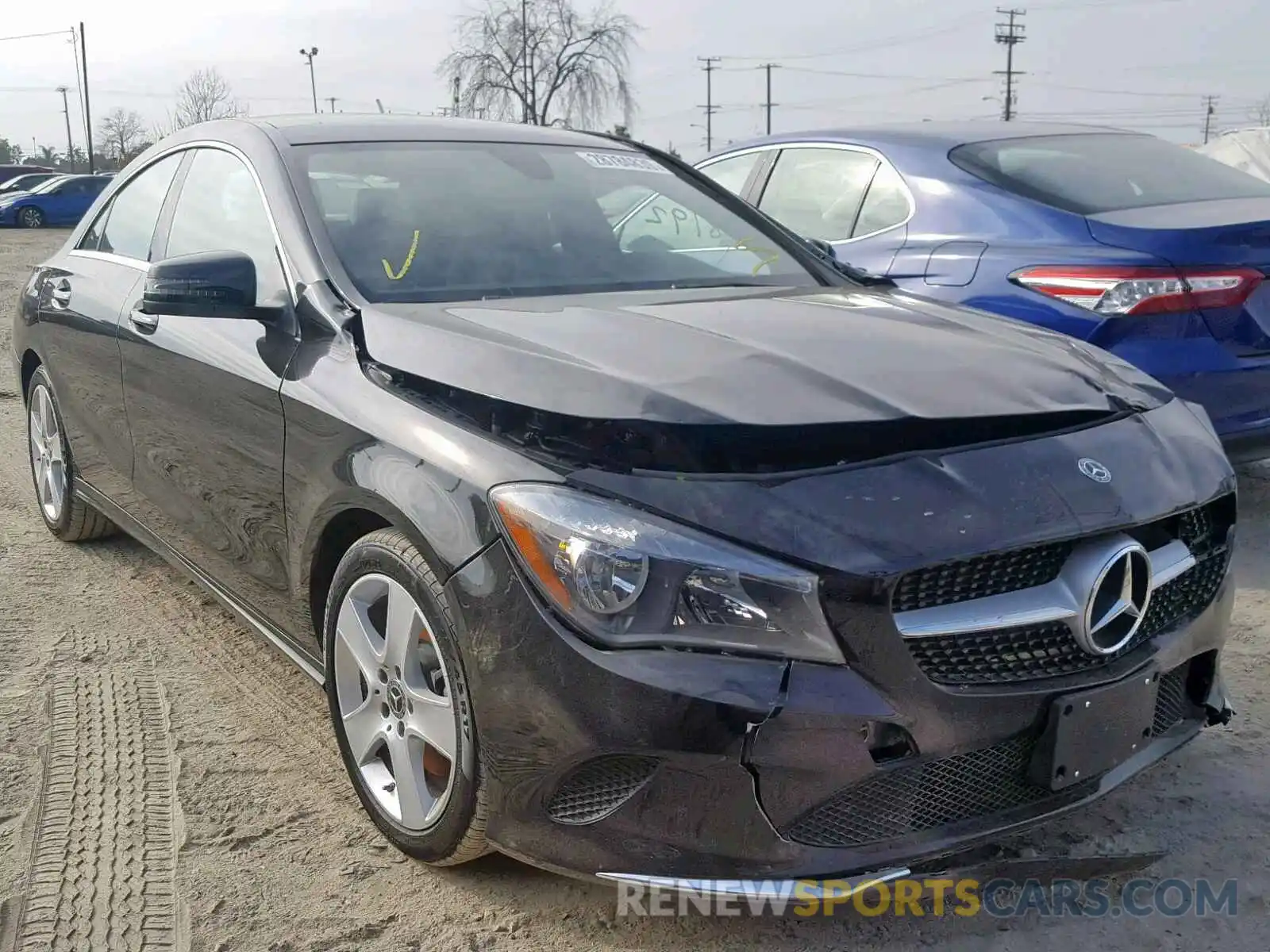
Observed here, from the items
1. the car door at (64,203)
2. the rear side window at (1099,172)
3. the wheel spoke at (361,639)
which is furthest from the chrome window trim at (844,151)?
the car door at (64,203)

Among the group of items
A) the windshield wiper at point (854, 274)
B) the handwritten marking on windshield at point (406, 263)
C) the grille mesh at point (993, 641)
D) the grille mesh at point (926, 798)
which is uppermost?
the handwritten marking on windshield at point (406, 263)

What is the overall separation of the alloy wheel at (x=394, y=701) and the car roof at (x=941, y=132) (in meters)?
3.36

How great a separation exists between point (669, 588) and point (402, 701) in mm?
741

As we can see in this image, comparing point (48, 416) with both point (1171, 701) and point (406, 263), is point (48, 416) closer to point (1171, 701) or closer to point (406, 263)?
point (406, 263)

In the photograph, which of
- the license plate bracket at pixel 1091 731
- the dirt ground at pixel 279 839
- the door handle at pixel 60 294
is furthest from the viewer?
the door handle at pixel 60 294

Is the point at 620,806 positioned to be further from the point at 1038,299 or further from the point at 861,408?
the point at 1038,299

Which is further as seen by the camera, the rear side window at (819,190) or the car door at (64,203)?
the car door at (64,203)

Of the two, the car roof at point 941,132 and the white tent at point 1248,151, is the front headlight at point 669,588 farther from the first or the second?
the white tent at point 1248,151

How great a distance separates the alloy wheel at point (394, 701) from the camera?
2213mm

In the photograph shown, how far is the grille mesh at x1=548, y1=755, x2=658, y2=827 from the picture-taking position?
189 centimetres

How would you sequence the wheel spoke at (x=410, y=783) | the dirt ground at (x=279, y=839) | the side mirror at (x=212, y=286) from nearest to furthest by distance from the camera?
the dirt ground at (x=279, y=839) → the wheel spoke at (x=410, y=783) → the side mirror at (x=212, y=286)

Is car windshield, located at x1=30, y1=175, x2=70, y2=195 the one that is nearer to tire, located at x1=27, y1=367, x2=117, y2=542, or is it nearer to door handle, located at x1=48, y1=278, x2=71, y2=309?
tire, located at x1=27, y1=367, x2=117, y2=542

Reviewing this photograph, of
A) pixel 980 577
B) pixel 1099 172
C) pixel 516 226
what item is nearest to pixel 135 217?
pixel 516 226

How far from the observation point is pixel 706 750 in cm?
183
